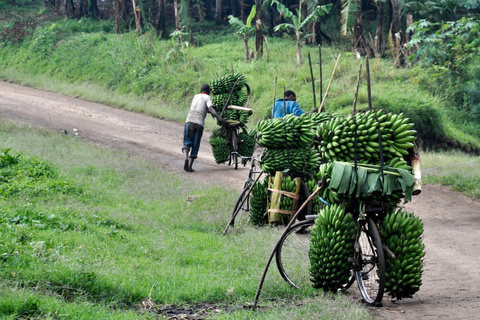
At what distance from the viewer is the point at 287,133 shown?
888 centimetres

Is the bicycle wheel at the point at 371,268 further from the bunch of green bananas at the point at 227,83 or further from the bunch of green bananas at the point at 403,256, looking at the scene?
the bunch of green bananas at the point at 227,83

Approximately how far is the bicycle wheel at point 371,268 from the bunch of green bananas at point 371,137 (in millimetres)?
683

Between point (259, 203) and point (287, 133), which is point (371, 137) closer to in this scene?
point (287, 133)

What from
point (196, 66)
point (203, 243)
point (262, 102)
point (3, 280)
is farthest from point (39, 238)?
point (196, 66)

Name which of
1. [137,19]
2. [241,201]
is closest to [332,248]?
[241,201]

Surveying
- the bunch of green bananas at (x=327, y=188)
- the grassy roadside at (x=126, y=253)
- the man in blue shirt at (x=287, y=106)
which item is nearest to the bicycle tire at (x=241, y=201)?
the grassy roadside at (x=126, y=253)

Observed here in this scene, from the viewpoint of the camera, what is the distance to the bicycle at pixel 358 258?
5918 millimetres

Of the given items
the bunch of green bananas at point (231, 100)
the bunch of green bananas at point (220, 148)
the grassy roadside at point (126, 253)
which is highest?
the bunch of green bananas at point (231, 100)

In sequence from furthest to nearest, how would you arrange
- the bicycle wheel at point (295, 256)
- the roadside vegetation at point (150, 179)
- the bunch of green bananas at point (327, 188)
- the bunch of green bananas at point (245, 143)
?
the bunch of green bananas at point (245, 143) < the bicycle wheel at point (295, 256) < the bunch of green bananas at point (327, 188) < the roadside vegetation at point (150, 179)

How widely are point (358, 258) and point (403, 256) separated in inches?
17.8

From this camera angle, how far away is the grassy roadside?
18.2 feet

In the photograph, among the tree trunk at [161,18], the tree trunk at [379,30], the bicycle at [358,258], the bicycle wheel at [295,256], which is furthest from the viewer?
the tree trunk at [161,18]

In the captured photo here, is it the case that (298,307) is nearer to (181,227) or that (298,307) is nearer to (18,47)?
(181,227)

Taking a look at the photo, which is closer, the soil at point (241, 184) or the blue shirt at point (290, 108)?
the soil at point (241, 184)
